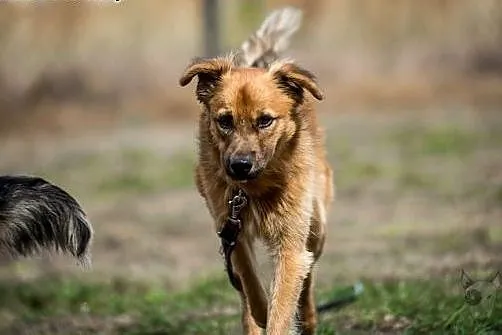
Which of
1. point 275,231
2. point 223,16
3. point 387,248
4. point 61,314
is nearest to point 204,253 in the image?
point 387,248

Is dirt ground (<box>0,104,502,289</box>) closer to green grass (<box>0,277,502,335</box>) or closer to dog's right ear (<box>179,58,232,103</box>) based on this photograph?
green grass (<box>0,277,502,335</box>)

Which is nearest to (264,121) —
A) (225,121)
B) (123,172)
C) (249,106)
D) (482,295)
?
(249,106)

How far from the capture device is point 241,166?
19.5ft

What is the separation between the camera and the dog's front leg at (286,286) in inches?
243

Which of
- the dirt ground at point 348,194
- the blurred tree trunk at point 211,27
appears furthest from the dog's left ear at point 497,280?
the blurred tree trunk at point 211,27

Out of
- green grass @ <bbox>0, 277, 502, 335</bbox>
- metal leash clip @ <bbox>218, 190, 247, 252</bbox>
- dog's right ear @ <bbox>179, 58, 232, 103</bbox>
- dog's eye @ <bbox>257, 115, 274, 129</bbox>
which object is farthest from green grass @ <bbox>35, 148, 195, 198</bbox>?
dog's eye @ <bbox>257, 115, 274, 129</bbox>

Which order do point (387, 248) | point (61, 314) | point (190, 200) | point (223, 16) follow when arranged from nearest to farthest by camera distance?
point (61, 314) → point (387, 248) → point (190, 200) → point (223, 16)

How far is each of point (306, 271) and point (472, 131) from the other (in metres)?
14.0

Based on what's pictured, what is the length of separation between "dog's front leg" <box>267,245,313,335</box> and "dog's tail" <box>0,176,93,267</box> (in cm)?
110

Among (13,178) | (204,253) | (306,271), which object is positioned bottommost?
(204,253)

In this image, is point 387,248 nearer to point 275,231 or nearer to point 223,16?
point 275,231

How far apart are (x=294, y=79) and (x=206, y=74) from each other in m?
0.54

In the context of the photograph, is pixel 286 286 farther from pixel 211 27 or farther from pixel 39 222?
pixel 211 27

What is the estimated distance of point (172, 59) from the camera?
25.4 metres
